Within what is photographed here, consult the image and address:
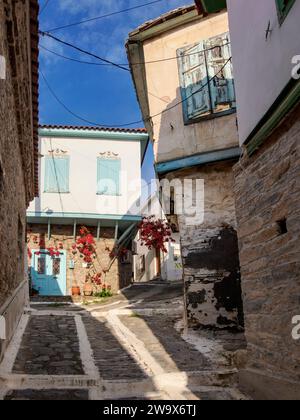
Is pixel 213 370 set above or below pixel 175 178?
below

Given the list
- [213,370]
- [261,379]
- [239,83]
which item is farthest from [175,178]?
[261,379]

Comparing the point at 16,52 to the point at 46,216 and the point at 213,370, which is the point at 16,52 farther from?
the point at 46,216

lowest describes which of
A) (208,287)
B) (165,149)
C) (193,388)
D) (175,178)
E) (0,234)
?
(193,388)

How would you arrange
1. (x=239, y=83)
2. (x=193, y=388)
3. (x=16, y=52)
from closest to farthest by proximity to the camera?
(x=193, y=388) < (x=239, y=83) < (x=16, y=52)

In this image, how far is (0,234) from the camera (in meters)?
5.64

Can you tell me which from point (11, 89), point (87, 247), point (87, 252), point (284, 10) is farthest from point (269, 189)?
point (87, 247)

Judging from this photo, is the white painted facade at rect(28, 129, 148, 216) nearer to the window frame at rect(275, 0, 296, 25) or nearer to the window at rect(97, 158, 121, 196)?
the window at rect(97, 158, 121, 196)

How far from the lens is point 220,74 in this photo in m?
8.94

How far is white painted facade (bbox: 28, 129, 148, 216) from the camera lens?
55.5 ft

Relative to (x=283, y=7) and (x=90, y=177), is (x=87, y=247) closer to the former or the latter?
(x=90, y=177)

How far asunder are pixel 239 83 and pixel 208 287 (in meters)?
4.49

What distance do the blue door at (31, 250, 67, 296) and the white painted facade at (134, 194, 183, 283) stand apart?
4.58 metres

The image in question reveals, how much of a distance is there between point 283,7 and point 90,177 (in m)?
13.7
